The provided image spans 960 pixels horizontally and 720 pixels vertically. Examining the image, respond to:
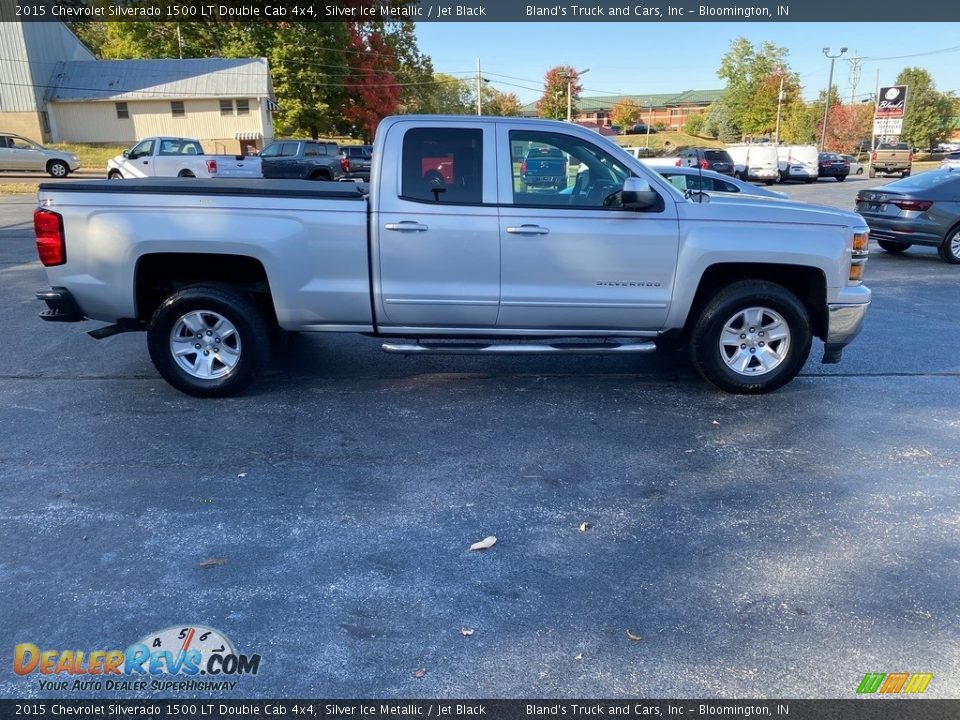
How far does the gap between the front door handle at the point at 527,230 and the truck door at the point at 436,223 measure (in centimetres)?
12

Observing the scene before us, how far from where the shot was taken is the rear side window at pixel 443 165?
536cm

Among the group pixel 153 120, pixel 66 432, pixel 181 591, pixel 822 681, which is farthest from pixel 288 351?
pixel 153 120

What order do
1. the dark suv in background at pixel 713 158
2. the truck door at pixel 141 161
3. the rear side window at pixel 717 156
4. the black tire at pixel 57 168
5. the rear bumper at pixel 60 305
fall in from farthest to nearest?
the rear side window at pixel 717 156 < the dark suv in background at pixel 713 158 < the black tire at pixel 57 168 < the truck door at pixel 141 161 < the rear bumper at pixel 60 305

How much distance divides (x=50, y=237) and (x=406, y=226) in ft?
8.37

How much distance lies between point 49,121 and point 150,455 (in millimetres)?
45283

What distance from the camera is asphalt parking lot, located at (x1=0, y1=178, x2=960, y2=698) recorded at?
288 centimetres

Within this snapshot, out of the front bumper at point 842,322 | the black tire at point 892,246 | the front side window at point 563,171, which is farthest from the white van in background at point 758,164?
the front side window at point 563,171

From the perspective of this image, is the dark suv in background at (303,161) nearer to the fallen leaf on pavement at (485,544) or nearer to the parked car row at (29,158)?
the parked car row at (29,158)

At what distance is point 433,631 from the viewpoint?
3004 millimetres

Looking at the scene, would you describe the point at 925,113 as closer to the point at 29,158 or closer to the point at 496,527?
the point at 29,158

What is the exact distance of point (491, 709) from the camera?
260 centimetres

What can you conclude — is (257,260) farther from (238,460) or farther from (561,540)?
(561,540)

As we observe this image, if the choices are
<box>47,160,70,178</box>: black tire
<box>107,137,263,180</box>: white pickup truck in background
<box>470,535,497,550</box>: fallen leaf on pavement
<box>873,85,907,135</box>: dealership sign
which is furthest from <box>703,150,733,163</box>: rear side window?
<box>470,535,497,550</box>: fallen leaf on pavement

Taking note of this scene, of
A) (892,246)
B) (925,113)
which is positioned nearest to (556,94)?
(925,113)
